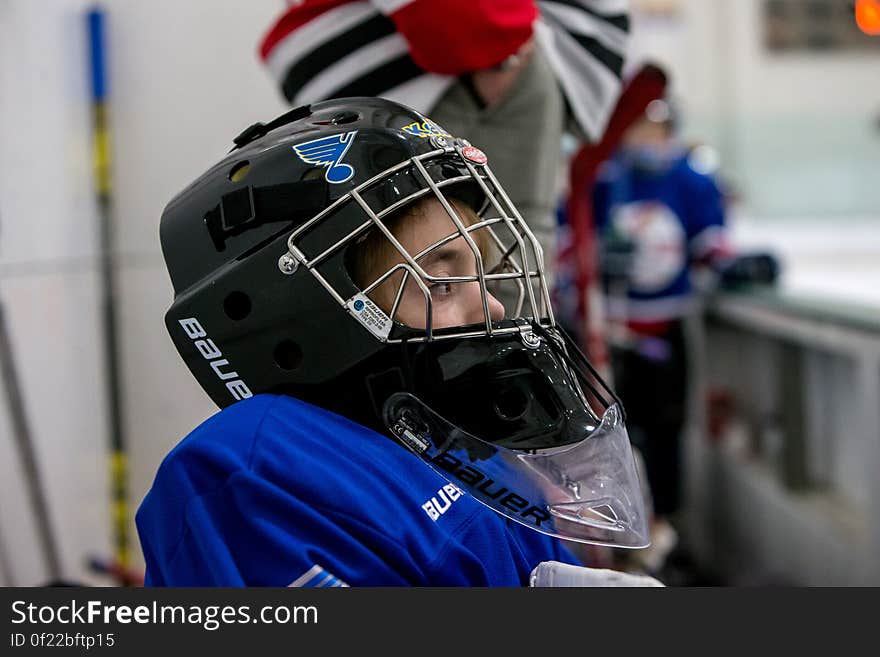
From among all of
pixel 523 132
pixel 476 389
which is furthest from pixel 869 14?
pixel 476 389

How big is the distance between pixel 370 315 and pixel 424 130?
138mm

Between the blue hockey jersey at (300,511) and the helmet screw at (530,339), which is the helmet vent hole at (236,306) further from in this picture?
the helmet screw at (530,339)

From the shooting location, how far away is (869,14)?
1393 mm

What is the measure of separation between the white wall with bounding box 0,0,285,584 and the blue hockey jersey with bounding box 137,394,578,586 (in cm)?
13

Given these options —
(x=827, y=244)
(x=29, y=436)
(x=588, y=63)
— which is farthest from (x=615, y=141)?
(x=827, y=244)

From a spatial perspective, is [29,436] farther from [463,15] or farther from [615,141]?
[615,141]

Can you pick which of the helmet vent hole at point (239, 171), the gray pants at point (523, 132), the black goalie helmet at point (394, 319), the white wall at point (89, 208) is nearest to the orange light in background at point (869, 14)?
the gray pants at point (523, 132)

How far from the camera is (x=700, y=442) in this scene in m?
2.74

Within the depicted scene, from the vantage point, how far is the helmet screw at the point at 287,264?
0.61 meters

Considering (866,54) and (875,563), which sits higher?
(866,54)

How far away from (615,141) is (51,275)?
91 cm

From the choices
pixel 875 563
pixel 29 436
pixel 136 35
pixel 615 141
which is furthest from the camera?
pixel 875 563

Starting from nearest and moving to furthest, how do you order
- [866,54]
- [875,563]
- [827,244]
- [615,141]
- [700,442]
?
[615,141], [875,563], [700,442], [827,244], [866,54]

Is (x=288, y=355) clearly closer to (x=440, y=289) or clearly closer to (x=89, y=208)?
(x=440, y=289)
